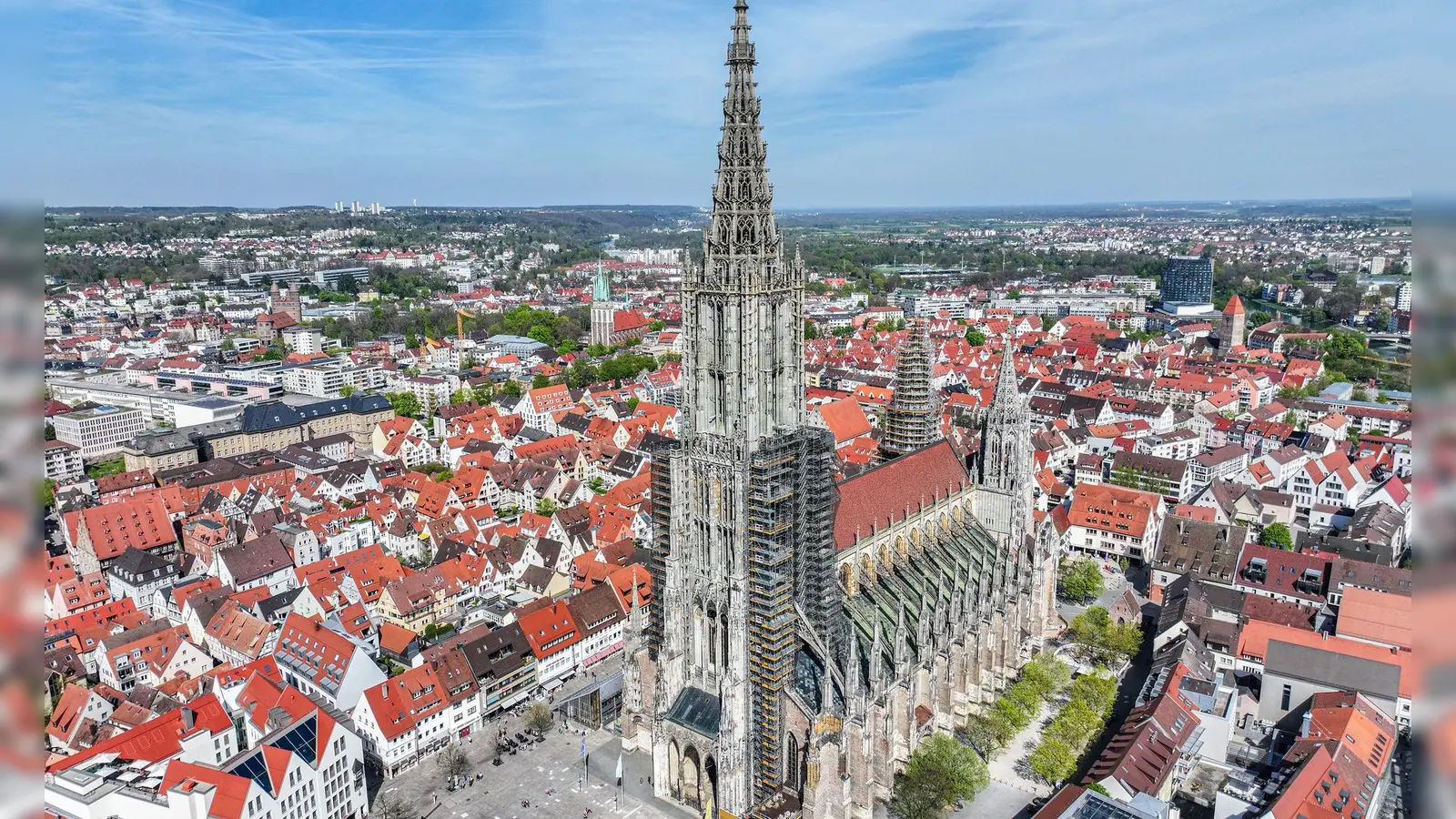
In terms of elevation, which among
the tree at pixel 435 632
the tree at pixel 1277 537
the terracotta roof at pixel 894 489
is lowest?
the tree at pixel 435 632

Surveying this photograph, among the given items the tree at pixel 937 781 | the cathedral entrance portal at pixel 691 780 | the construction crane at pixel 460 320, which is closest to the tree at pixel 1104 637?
the tree at pixel 937 781

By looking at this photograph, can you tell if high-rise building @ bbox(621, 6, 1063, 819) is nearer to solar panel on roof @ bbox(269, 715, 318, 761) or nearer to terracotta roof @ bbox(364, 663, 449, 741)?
terracotta roof @ bbox(364, 663, 449, 741)

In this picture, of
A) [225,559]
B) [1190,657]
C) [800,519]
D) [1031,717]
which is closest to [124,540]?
[225,559]

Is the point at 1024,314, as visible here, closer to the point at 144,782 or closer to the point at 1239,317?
the point at 1239,317

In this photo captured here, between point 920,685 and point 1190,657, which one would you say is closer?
point 920,685

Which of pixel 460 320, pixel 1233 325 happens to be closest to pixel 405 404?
pixel 460 320

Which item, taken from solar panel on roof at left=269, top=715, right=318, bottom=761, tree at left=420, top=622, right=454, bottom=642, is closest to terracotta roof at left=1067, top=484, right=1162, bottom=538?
tree at left=420, top=622, right=454, bottom=642

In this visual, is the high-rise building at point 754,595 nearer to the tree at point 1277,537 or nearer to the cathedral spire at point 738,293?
the cathedral spire at point 738,293
